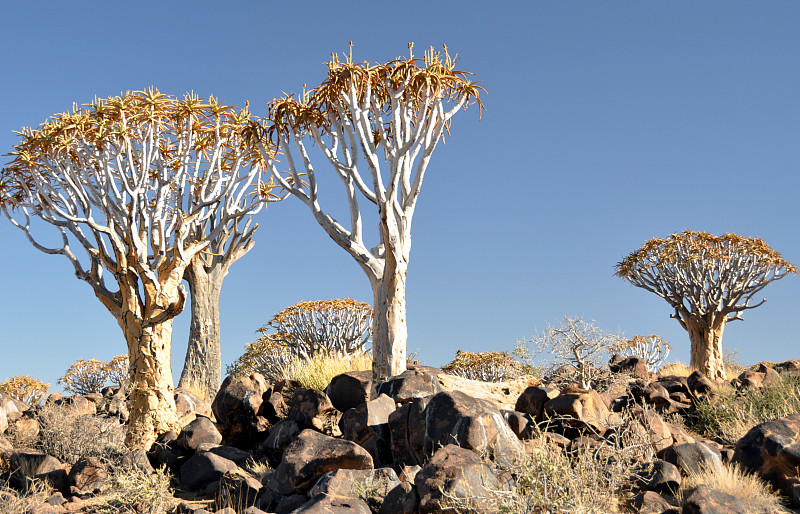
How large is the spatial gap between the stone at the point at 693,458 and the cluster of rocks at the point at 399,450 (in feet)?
→ 0.05

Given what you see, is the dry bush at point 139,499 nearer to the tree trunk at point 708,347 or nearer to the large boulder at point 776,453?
the large boulder at point 776,453

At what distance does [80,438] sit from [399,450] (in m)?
5.65

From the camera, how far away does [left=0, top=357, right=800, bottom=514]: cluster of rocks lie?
670 centimetres

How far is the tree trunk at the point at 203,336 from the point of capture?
16972 millimetres

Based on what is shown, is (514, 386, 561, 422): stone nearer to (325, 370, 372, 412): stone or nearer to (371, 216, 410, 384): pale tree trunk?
(371, 216, 410, 384): pale tree trunk

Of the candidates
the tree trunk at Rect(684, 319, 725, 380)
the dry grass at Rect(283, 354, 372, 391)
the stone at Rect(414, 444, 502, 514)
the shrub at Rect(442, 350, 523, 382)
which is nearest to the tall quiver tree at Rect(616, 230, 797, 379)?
the tree trunk at Rect(684, 319, 725, 380)

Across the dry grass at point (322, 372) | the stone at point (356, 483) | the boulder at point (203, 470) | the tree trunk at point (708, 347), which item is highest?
the tree trunk at point (708, 347)

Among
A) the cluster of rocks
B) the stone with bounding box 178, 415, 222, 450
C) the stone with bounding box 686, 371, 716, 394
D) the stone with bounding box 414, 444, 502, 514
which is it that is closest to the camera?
the stone with bounding box 414, 444, 502, 514

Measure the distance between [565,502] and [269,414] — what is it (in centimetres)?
674

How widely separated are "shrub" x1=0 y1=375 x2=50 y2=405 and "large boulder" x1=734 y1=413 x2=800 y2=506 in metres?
21.2

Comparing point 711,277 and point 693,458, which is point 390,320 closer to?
point 693,458

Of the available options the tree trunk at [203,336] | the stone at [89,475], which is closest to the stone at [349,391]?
the stone at [89,475]

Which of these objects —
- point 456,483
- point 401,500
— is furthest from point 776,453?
point 401,500

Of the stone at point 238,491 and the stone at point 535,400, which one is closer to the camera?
the stone at point 238,491
